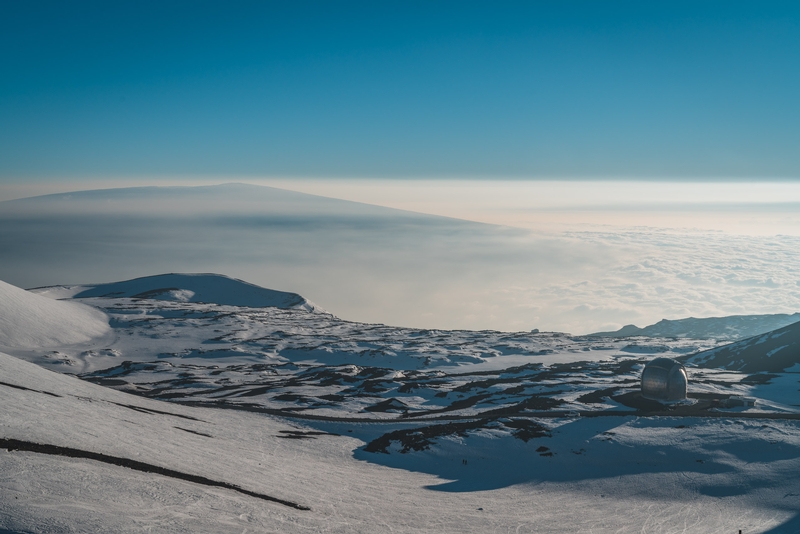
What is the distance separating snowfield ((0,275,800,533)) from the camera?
2848 centimetres

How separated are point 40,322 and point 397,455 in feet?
416

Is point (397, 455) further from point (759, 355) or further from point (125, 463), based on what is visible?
point (759, 355)

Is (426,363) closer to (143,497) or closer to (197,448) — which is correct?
(197,448)

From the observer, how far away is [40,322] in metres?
142

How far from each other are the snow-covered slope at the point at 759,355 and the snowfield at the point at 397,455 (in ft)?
9.63

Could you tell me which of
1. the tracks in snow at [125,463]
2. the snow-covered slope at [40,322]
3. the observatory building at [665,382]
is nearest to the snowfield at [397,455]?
the tracks in snow at [125,463]

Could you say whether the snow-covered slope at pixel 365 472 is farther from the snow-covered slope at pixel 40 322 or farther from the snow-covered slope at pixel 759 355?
the snow-covered slope at pixel 40 322

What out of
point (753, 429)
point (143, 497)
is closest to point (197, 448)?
point (143, 497)

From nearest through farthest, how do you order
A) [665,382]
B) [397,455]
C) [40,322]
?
1. [397,455]
2. [665,382]
3. [40,322]

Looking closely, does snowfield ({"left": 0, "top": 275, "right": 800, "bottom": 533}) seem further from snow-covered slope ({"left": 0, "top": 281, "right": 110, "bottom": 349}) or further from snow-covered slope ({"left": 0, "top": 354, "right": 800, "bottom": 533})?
snow-covered slope ({"left": 0, "top": 281, "right": 110, "bottom": 349})

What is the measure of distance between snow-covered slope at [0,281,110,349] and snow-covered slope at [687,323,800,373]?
149445 mm

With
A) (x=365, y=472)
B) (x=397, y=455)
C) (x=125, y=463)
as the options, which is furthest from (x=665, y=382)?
(x=125, y=463)

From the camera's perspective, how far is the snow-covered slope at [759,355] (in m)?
103

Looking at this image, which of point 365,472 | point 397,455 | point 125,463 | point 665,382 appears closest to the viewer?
point 125,463
